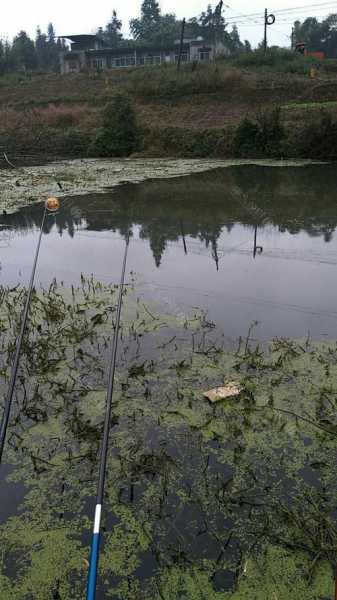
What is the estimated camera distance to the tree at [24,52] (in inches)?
2419

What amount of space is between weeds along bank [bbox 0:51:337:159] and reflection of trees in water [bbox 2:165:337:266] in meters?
5.85

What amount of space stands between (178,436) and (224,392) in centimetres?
68

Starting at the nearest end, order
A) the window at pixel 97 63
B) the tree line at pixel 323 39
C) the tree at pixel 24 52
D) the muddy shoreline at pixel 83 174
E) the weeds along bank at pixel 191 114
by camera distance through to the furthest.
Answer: the muddy shoreline at pixel 83 174, the weeds along bank at pixel 191 114, the window at pixel 97 63, the tree at pixel 24 52, the tree line at pixel 323 39

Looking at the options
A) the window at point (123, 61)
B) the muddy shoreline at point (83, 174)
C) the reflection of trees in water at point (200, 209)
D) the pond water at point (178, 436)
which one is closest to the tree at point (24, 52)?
the window at point (123, 61)

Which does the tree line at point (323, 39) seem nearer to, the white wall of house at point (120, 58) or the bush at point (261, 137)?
the white wall of house at point (120, 58)

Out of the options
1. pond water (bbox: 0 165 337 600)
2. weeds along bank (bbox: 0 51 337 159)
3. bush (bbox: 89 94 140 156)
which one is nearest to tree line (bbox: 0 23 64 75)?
weeds along bank (bbox: 0 51 337 159)

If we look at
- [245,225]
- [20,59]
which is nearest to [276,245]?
[245,225]

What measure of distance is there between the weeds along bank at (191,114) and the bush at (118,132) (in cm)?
5

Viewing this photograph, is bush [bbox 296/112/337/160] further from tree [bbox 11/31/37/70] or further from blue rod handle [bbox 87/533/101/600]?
tree [bbox 11/31/37/70]

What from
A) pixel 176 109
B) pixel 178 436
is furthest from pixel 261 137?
pixel 178 436

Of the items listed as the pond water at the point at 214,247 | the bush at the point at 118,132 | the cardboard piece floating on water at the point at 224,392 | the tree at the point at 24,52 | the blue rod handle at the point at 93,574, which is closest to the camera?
the blue rod handle at the point at 93,574

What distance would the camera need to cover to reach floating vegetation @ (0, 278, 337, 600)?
2.62 m

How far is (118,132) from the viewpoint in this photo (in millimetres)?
23062

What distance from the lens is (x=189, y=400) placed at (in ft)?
13.4
